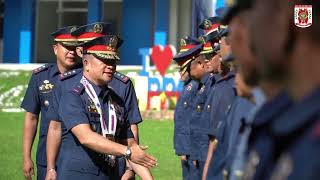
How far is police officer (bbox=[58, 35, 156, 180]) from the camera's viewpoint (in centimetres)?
497

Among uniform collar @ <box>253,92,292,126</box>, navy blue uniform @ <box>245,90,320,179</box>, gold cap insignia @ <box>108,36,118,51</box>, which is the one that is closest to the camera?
navy blue uniform @ <box>245,90,320,179</box>

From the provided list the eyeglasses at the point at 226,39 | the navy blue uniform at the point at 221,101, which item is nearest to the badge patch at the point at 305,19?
the eyeglasses at the point at 226,39

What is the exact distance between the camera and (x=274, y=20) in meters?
1.82

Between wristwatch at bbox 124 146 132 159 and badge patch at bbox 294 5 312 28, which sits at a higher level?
badge patch at bbox 294 5 312 28

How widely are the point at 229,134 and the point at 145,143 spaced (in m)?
10.2

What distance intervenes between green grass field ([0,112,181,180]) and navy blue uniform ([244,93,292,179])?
8.38 m

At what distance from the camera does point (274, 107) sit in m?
1.92

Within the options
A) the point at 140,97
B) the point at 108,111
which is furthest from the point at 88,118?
the point at 140,97

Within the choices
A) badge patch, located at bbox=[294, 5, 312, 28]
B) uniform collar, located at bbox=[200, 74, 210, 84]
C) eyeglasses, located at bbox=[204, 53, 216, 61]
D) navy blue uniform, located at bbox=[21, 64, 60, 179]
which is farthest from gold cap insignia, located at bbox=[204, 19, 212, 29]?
badge patch, located at bbox=[294, 5, 312, 28]

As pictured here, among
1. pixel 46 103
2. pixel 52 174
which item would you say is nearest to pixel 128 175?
pixel 52 174

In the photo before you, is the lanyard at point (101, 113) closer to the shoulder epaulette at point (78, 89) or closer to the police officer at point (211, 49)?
the shoulder epaulette at point (78, 89)

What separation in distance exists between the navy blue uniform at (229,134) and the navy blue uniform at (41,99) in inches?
107

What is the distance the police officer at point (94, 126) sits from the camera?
16.3 feet

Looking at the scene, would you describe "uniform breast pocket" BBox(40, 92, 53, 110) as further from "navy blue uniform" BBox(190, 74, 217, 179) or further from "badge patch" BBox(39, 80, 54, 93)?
"navy blue uniform" BBox(190, 74, 217, 179)
